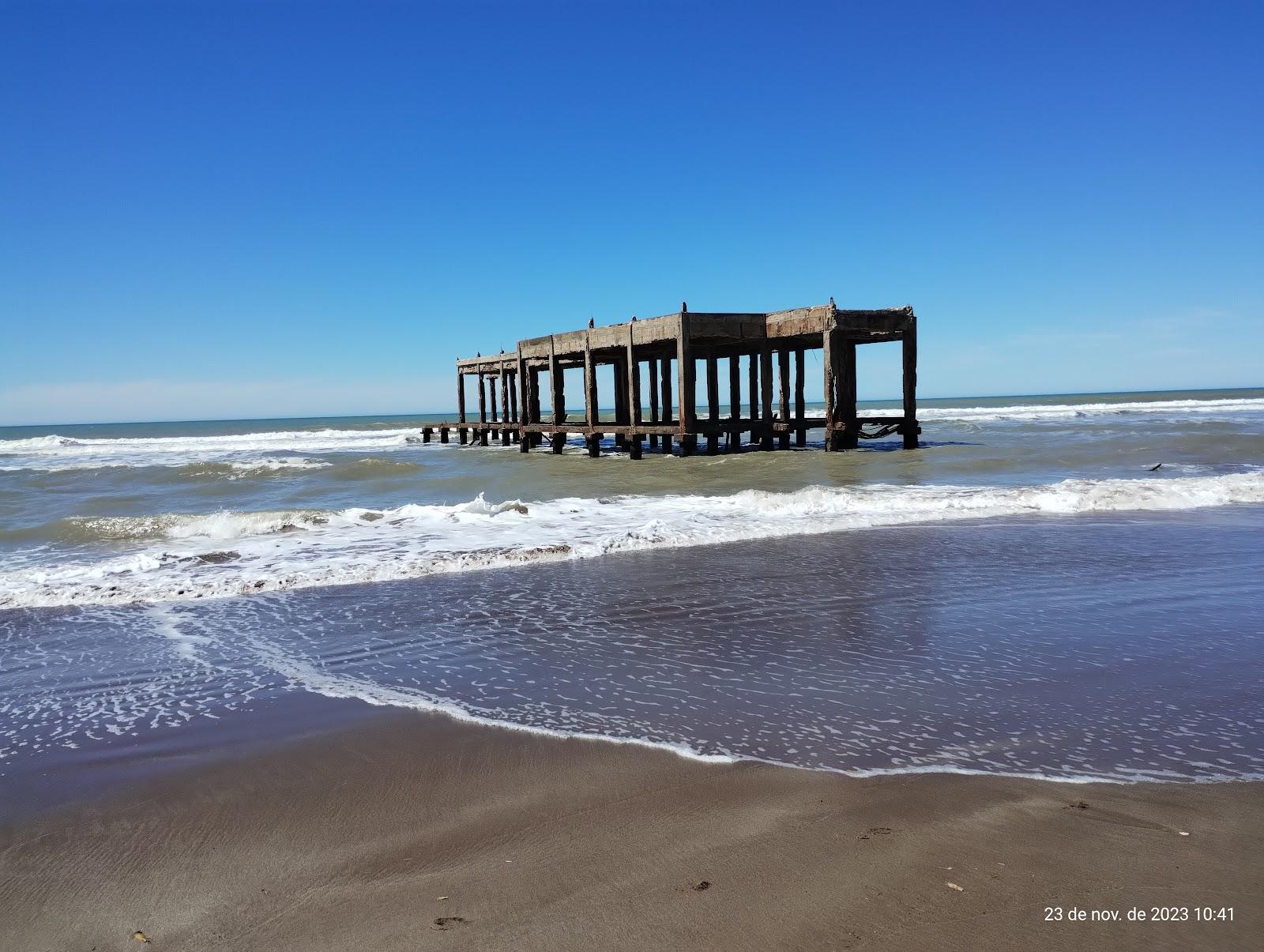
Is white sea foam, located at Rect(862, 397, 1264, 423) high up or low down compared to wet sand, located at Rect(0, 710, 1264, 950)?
up

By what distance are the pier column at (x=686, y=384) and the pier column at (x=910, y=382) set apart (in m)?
5.71

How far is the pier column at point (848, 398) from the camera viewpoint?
22.1 metres

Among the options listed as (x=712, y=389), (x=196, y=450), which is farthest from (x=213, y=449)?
(x=712, y=389)

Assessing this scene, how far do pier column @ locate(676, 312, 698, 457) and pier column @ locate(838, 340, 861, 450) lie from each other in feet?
13.1

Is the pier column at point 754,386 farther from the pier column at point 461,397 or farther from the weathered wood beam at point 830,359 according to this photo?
the pier column at point 461,397

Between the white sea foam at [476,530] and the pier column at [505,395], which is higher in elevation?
the pier column at [505,395]

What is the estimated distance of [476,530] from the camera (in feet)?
34.8

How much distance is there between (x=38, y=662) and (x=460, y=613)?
9.27 ft

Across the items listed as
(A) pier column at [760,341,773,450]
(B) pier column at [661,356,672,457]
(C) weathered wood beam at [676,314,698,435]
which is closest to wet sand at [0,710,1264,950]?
(C) weathered wood beam at [676,314,698,435]

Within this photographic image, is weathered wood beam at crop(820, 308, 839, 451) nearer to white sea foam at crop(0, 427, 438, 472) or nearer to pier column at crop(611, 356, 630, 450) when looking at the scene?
pier column at crop(611, 356, 630, 450)

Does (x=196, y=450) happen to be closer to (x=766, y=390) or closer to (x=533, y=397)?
→ (x=533, y=397)

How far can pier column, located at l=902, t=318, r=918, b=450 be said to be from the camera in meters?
21.4

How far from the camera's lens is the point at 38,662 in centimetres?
546

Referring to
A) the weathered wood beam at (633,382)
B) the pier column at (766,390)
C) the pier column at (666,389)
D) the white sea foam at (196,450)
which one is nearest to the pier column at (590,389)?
the weathered wood beam at (633,382)
